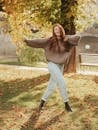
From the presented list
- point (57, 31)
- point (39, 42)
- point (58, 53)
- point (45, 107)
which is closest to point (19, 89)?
point (45, 107)

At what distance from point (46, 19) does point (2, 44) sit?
1992cm

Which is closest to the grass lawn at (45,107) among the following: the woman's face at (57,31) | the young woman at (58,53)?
the young woman at (58,53)

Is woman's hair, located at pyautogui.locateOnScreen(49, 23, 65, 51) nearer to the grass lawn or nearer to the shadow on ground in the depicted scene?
the grass lawn

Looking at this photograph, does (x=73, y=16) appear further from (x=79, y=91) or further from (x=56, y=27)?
(x=56, y=27)

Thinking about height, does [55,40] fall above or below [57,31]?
below

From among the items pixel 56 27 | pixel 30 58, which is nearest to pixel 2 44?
pixel 30 58

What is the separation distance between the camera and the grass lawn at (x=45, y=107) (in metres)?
7.56

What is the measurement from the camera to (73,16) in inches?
522

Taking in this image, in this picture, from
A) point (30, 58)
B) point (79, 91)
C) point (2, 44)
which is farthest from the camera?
point (2, 44)

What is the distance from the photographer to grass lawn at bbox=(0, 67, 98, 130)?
298 inches

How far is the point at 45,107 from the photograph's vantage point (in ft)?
28.3

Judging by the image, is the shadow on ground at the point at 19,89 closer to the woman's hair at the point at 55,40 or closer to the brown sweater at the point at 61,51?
the brown sweater at the point at 61,51

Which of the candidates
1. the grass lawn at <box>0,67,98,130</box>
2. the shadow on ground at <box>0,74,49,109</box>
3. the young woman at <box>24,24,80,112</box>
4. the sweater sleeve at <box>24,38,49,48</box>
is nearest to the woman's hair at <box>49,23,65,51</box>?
the young woman at <box>24,24,80,112</box>

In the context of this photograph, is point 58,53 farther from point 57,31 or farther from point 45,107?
point 45,107
